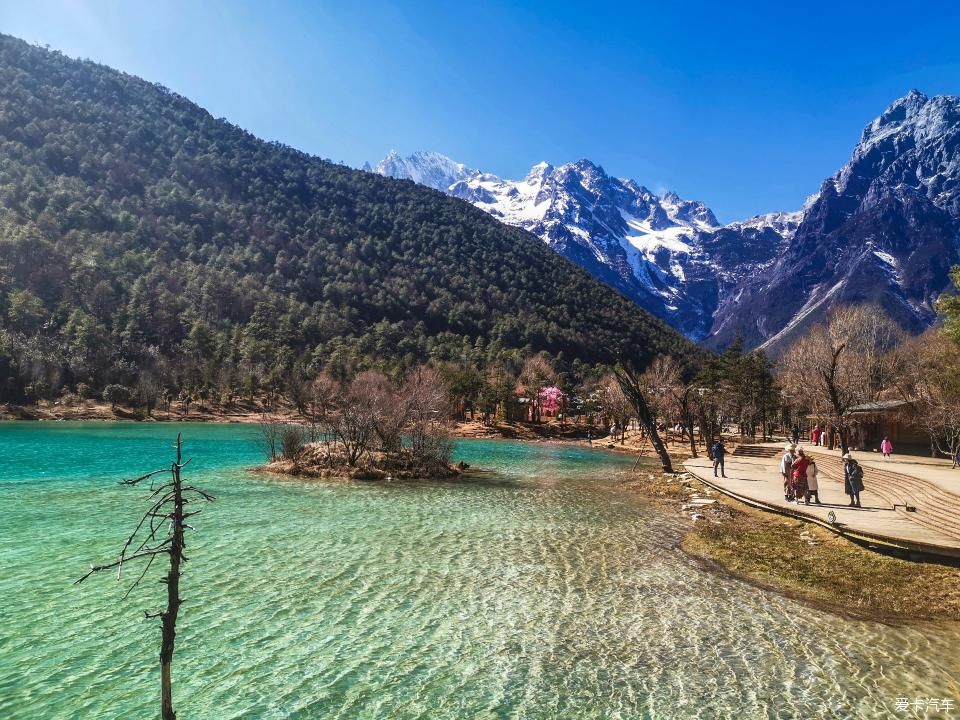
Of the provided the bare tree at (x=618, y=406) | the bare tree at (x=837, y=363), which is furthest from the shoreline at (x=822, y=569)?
the bare tree at (x=618, y=406)

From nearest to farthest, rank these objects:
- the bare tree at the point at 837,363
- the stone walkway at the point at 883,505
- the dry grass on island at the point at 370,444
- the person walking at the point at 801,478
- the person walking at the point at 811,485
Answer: the stone walkway at the point at 883,505
the person walking at the point at 811,485
the person walking at the point at 801,478
the dry grass on island at the point at 370,444
the bare tree at the point at 837,363

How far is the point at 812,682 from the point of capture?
29.1 feet

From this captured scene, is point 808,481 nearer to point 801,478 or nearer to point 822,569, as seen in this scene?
point 801,478

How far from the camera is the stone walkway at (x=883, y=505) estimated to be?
15.1 m

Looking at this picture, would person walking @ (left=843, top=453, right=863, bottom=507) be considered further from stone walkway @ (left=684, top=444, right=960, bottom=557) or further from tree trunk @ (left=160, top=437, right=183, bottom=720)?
tree trunk @ (left=160, top=437, right=183, bottom=720)

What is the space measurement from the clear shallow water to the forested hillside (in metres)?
92.2

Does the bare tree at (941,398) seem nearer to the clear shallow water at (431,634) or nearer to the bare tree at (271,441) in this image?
the clear shallow water at (431,634)

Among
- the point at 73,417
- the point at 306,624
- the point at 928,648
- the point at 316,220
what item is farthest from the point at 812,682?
the point at 316,220

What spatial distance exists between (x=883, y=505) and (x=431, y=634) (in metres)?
19.6

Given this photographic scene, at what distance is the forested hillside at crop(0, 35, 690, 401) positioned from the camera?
109 metres

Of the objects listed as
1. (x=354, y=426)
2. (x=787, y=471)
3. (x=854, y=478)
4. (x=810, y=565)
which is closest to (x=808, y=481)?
(x=854, y=478)

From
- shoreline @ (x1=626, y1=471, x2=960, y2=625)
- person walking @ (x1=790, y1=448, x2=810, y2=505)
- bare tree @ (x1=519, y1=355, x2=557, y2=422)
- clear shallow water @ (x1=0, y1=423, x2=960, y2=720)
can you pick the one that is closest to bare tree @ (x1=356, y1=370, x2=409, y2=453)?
clear shallow water @ (x1=0, y1=423, x2=960, y2=720)

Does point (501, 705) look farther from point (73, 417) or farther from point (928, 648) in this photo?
point (73, 417)

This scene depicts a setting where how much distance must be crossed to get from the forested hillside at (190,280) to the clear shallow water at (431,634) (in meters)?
92.2
